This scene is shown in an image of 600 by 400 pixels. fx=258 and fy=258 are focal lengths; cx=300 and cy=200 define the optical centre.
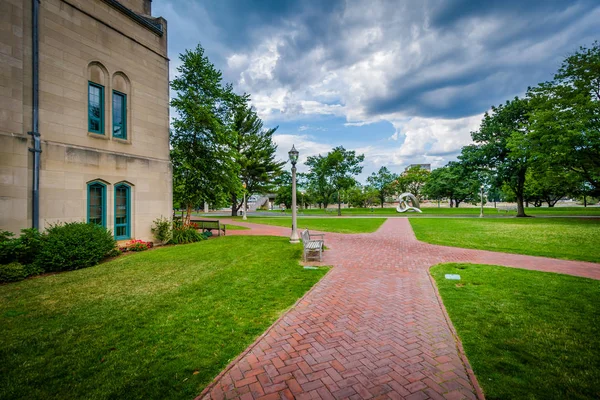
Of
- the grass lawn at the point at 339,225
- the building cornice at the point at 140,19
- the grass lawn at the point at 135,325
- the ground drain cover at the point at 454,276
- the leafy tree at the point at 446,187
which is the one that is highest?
the building cornice at the point at 140,19

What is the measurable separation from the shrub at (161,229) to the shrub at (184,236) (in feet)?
1.50

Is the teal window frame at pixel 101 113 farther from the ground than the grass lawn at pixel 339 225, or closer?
farther from the ground

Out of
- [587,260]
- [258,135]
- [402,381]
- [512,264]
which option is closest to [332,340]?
[402,381]

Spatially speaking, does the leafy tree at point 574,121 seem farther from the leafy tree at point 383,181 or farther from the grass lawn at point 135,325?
the leafy tree at point 383,181

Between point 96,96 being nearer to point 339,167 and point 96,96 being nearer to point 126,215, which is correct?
point 126,215

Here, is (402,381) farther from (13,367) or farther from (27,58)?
(27,58)

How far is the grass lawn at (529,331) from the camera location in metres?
3.02

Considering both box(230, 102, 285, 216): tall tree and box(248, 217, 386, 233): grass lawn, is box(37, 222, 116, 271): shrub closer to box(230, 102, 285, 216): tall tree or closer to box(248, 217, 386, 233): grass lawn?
box(248, 217, 386, 233): grass lawn

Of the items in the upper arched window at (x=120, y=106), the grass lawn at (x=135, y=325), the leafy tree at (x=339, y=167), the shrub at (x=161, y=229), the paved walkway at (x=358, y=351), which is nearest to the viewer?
the paved walkway at (x=358, y=351)

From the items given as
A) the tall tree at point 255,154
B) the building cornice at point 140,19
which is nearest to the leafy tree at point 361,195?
the tall tree at point 255,154

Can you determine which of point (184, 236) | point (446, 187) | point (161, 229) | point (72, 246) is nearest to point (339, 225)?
point (184, 236)

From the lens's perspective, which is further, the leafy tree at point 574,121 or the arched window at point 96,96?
the leafy tree at point 574,121

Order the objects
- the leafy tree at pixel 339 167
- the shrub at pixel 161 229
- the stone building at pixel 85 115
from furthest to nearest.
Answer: the leafy tree at pixel 339 167 → the shrub at pixel 161 229 → the stone building at pixel 85 115

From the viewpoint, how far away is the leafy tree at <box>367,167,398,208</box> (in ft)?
232
